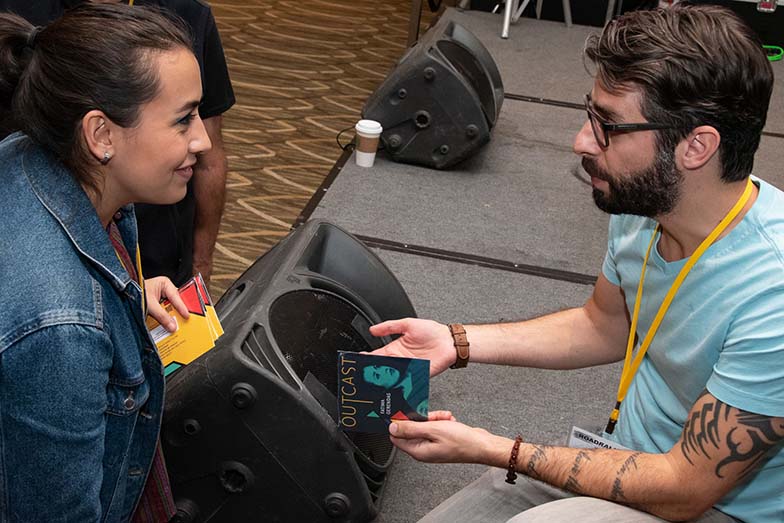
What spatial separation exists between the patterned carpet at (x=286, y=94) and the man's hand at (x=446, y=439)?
1459 millimetres

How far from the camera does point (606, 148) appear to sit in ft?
5.26

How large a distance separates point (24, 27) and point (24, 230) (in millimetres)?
320

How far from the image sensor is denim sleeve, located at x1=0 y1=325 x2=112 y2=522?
1222mm

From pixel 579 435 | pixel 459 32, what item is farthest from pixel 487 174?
pixel 579 435

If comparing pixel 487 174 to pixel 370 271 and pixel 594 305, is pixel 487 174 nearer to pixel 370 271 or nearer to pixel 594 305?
pixel 370 271

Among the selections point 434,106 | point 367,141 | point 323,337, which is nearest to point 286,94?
point 367,141

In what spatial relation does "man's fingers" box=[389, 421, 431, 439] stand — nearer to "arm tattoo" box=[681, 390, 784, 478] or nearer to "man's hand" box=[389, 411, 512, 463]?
"man's hand" box=[389, 411, 512, 463]

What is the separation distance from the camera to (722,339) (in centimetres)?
149

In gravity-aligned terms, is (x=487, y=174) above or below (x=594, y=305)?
below

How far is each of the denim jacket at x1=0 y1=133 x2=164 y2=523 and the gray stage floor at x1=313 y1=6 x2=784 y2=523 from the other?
3.17 feet

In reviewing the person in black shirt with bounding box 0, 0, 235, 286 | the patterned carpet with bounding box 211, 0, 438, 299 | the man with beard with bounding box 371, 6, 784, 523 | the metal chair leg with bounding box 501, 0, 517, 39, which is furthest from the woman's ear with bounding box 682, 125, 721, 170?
the metal chair leg with bounding box 501, 0, 517, 39

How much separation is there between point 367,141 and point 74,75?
2.61 m

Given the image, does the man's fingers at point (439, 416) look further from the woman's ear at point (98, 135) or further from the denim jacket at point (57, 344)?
the woman's ear at point (98, 135)

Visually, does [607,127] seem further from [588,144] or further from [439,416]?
[439,416]
